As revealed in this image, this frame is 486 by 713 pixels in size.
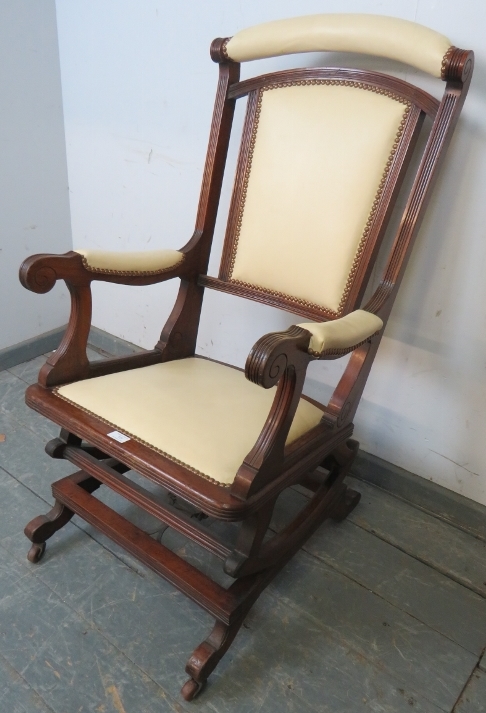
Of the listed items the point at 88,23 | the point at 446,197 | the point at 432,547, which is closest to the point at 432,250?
the point at 446,197

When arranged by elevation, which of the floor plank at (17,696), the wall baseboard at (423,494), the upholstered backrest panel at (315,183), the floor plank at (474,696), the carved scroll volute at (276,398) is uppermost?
the upholstered backrest panel at (315,183)

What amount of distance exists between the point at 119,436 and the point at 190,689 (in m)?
0.49

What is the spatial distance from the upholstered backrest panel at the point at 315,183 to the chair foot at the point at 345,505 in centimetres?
57

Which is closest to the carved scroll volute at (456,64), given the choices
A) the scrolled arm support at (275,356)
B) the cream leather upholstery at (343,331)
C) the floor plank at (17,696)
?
the cream leather upholstery at (343,331)

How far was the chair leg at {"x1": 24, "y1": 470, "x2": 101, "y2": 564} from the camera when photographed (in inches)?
49.3

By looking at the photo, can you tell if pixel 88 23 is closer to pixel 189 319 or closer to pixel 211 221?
pixel 211 221

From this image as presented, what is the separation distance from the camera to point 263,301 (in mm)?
1301

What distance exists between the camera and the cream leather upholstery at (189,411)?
0.94m

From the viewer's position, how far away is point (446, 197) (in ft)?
4.11

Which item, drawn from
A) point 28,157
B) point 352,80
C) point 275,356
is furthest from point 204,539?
point 28,157

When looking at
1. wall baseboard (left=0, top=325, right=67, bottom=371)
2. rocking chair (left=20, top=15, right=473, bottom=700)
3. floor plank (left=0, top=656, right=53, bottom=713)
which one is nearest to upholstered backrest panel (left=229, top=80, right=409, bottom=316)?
rocking chair (left=20, top=15, right=473, bottom=700)

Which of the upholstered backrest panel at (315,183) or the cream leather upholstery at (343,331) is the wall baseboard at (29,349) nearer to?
the upholstered backrest panel at (315,183)

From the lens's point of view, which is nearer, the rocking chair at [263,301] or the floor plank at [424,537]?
the rocking chair at [263,301]

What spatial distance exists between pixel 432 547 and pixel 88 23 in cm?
191
